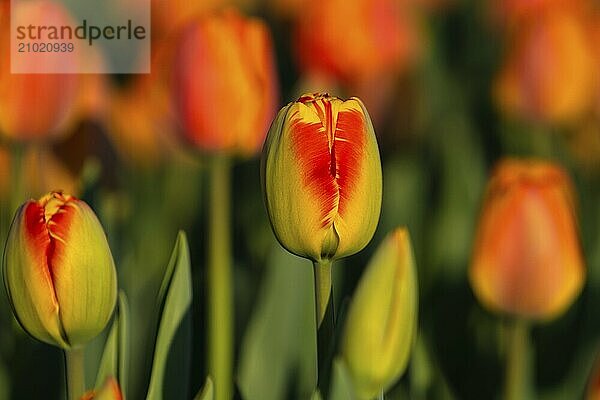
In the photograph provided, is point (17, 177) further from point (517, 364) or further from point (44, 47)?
point (517, 364)

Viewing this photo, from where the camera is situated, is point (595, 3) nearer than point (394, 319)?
No

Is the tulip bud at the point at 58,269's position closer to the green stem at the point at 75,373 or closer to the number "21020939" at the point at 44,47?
the green stem at the point at 75,373

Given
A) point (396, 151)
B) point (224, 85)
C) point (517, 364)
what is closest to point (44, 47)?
point (224, 85)

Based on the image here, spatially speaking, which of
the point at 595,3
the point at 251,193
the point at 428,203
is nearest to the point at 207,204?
the point at 251,193

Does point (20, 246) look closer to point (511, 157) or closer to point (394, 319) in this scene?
point (394, 319)

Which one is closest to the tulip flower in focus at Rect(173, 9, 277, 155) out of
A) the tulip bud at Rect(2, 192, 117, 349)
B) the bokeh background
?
the bokeh background
